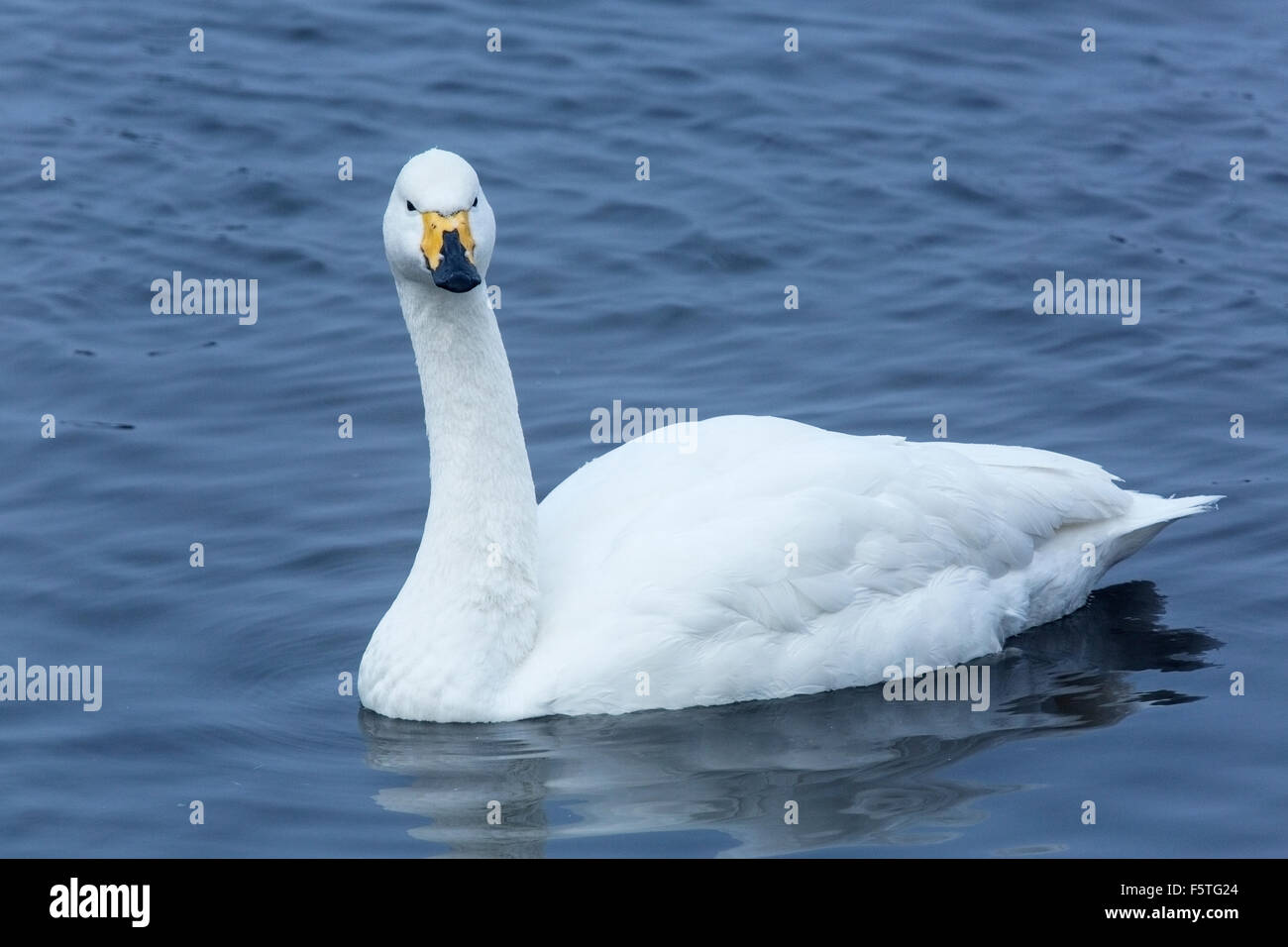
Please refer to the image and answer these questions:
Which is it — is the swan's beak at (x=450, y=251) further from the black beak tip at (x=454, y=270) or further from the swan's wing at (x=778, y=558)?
the swan's wing at (x=778, y=558)

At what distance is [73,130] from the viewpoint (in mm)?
17125

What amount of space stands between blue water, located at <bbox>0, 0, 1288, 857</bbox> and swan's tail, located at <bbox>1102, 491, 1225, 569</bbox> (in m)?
0.26

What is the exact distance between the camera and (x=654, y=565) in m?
8.97

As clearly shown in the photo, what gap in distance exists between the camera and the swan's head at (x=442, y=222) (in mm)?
8148

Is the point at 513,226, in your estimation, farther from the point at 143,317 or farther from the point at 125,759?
the point at 125,759

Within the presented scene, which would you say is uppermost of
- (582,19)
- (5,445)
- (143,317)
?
(582,19)

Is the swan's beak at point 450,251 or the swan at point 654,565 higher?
the swan's beak at point 450,251

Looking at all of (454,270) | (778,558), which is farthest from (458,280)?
(778,558)

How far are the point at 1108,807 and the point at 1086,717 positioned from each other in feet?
2.95

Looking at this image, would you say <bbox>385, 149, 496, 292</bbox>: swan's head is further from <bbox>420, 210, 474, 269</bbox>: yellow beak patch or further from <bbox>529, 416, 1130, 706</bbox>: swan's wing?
<bbox>529, 416, 1130, 706</bbox>: swan's wing

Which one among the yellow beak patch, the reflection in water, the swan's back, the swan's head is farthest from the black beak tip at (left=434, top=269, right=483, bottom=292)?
the reflection in water

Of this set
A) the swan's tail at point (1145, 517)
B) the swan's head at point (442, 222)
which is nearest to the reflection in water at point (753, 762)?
the swan's tail at point (1145, 517)

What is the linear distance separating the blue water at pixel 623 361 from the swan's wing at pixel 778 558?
245 mm
